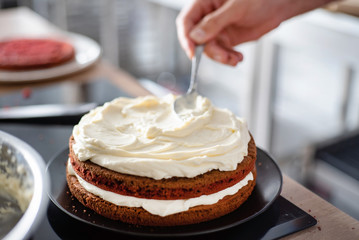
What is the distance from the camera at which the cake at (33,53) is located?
1767 millimetres

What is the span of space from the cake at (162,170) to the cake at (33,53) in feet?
3.26

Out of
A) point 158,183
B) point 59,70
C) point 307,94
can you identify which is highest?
point 158,183

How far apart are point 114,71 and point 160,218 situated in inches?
46.1

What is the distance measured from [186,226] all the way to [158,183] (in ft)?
→ 0.31

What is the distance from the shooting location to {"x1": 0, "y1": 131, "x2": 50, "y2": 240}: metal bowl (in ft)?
2.53

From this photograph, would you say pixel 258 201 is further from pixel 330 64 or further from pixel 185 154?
pixel 330 64

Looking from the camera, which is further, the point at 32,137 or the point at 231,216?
the point at 32,137

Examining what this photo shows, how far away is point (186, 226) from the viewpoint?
30.0 inches

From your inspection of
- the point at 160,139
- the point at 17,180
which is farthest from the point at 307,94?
the point at 17,180

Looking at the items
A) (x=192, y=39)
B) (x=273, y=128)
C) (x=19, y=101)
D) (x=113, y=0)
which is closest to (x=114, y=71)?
(x=19, y=101)

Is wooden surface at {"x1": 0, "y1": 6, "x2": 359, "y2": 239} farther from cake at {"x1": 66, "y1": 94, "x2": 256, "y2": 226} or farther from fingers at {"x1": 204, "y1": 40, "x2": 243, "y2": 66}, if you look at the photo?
fingers at {"x1": 204, "y1": 40, "x2": 243, "y2": 66}

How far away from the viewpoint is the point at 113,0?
4070 mm

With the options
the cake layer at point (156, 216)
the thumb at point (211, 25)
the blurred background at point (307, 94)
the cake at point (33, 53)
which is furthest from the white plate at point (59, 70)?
the cake layer at point (156, 216)

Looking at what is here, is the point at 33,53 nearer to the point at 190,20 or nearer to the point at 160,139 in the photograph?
the point at 190,20
